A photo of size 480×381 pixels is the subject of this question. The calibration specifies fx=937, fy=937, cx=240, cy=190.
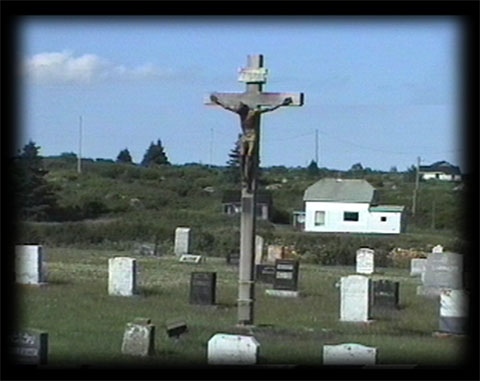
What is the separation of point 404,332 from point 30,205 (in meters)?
5.42

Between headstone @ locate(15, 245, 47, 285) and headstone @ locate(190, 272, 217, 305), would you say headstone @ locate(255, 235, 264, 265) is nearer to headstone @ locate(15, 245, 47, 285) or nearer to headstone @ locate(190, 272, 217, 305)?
headstone @ locate(15, 245, 47, 285)

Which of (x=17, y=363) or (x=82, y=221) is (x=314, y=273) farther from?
(x=17, y=363)

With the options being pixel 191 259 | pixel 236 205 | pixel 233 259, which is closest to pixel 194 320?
pixel 236 205

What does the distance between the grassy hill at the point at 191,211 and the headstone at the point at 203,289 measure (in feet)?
4.41

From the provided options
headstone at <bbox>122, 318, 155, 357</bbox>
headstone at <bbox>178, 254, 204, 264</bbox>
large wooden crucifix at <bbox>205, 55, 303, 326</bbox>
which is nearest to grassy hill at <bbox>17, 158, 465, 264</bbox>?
headstone at <bbox>178, 254, 204, 264</bbox>

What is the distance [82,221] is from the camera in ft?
49.4

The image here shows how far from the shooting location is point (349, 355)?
22.6 feet

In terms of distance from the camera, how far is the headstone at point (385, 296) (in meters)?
11.5

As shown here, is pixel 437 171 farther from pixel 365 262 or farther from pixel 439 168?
pixel 365 262

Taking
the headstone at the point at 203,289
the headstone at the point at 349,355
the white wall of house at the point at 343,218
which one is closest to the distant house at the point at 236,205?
the white wall of house at the point at 343,218

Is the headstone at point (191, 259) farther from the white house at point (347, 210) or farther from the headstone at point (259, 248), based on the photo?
the white house at point (347, 210)

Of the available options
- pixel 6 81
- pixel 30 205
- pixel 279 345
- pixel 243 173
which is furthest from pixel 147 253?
pixel 6 81

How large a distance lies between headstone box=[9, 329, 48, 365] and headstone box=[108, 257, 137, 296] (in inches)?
182

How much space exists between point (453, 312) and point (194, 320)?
2600 mm
